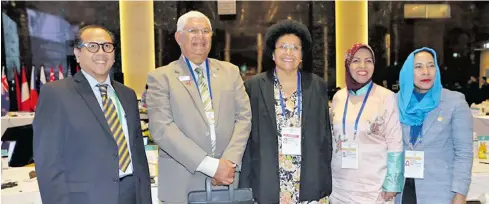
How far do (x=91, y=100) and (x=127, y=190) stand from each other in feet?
1.43

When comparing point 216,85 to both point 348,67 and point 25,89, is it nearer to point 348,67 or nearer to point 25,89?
point 348,67

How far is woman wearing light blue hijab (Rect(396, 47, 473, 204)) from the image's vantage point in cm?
208

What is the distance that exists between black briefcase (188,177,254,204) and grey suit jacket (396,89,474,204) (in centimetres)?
91

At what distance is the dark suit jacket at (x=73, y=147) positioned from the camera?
67.8 inches

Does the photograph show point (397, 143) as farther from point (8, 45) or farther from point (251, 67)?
point (8, 45)

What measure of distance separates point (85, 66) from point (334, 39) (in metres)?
9.18

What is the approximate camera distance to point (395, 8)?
10.6 metres

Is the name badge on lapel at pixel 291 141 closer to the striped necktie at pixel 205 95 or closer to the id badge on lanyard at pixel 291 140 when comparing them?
the id badge on lanyard at pixel 291 140

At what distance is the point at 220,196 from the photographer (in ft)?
6.40

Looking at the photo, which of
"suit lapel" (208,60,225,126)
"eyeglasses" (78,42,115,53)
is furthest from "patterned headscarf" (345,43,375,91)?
"eyeglasses" (78,42,115,53)

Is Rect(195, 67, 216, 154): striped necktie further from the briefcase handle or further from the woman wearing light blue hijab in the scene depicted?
the woman wearing light blue hijab

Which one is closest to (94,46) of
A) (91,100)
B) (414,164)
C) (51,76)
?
(91,100)

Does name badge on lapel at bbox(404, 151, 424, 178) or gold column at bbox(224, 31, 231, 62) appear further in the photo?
gold column at bbox(224, 31, 231, 62)

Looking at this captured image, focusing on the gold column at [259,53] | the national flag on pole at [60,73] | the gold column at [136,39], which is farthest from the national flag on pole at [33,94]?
the gold column at [259,53]
